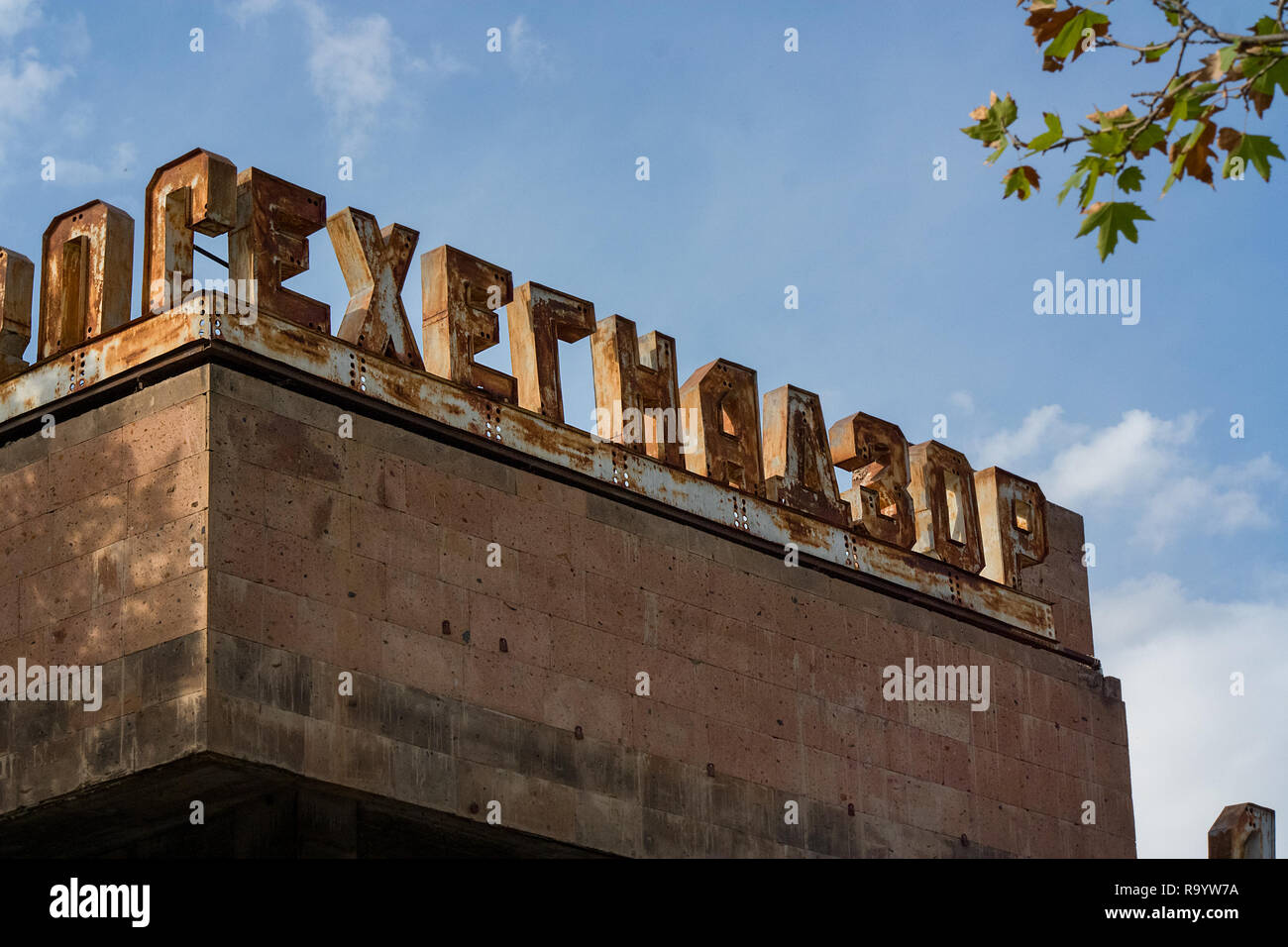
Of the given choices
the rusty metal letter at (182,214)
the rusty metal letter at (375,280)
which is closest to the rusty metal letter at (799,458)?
the rusty metal letter at (375,280)

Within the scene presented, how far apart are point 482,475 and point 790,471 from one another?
5283 mm

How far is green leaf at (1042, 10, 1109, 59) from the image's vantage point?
11.8 meters

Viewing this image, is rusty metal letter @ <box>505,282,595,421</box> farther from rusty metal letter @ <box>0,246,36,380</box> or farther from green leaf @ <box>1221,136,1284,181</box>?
green leaf @ <box>1221,136,1284,181</box>

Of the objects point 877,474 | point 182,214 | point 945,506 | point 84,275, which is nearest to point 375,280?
point 182,214

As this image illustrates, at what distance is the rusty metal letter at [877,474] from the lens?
28953 mm

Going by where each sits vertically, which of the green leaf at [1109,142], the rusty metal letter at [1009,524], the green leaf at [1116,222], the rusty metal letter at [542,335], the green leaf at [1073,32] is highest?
the rusty metal letter at [542,335]

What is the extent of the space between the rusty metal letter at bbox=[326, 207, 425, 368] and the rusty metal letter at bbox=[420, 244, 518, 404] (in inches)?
14.1

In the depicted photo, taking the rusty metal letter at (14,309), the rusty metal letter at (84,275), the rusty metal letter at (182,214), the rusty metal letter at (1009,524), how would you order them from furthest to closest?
the rusty metal letter at (1009,524) < the rusty metal letter at (14,309) < the rusty metal letter at (84,275) < the rusty metal letter at (182,214)

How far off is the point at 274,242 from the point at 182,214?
104cm

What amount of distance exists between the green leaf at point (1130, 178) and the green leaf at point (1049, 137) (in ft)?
1.37

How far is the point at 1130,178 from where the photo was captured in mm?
11875

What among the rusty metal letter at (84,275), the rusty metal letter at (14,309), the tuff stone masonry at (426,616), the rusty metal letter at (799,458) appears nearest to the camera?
the tuff stone masonry at (426,616)

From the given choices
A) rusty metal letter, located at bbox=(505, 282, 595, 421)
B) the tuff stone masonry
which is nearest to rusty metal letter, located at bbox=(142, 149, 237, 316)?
the tuff stone masonry

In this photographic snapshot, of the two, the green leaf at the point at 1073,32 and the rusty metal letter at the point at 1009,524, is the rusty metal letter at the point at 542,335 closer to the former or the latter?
the rusty metal letter at the point at 1009,524
